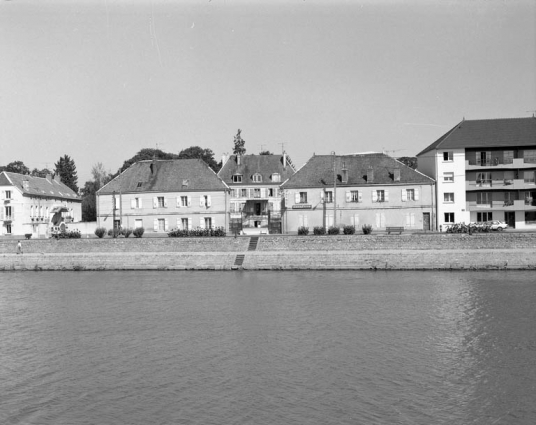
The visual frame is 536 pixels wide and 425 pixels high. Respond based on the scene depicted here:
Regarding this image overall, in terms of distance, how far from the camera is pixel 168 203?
65312mm

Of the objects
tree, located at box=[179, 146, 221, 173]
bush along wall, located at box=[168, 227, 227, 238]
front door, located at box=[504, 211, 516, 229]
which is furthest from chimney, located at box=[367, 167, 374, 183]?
tree, located at box=[179, 146, 221, 173]

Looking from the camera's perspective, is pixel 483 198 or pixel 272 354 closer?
pixel 272 354

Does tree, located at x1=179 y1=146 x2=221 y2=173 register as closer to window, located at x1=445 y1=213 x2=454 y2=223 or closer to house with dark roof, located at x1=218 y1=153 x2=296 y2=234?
house with dark roof, located at x1=218 y1=153 x2=296 y2=234

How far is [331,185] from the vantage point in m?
61.7

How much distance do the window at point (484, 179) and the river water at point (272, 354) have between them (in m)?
24.9

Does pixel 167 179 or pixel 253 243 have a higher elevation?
pixel 167 179

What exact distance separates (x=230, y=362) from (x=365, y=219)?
4215cm

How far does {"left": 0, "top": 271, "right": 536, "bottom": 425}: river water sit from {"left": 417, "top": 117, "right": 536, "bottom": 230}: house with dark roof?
24156 mm

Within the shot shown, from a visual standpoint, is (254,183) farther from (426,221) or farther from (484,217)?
(484,217)

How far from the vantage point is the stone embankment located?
43.5 m

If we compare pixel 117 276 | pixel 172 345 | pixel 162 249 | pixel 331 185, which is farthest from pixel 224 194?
pixel 172 345

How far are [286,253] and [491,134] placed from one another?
95.2ft

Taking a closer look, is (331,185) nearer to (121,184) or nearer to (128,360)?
(121,184)

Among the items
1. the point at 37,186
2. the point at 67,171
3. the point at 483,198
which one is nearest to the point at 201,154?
the point at 67,171
